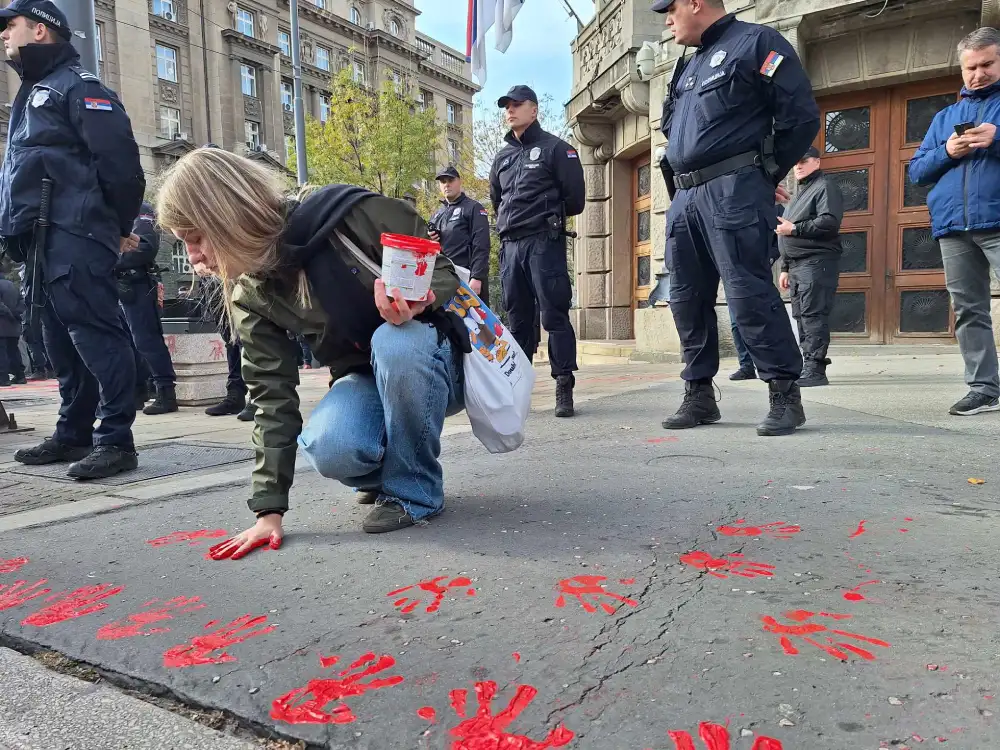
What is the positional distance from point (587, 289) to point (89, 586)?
10.4m

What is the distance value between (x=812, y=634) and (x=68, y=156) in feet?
11.0

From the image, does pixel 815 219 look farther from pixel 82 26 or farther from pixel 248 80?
pixel 248 80

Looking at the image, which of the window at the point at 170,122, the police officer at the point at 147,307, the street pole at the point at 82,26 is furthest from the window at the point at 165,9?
the street pole at the point at 82,26

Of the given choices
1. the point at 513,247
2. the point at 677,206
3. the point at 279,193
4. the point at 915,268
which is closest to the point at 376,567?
the point at 279,193

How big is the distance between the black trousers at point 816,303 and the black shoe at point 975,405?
1.61 m

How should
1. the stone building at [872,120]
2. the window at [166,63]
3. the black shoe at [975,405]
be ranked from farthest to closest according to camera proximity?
1. the window at [166,63]
2. the stone building at [872,120]
3. the black shoe at [975,405]

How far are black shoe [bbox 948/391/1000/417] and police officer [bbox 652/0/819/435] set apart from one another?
960 millimetres

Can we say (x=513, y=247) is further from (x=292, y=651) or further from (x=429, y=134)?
(x=429, y=134)

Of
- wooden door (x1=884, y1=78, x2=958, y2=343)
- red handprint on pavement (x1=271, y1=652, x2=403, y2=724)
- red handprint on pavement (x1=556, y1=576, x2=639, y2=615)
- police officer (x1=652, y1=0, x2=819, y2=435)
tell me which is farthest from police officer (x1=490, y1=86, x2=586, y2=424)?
wooden door (x1=884, y1=78, x2=958, y2=343)

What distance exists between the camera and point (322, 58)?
133 feet

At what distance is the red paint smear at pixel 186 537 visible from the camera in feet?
7.14

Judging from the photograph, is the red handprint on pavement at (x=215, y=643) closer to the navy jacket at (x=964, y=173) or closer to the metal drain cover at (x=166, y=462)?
the metal drain cover at (x=166, y=462)

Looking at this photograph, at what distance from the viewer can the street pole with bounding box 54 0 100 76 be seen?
4656 millimetres

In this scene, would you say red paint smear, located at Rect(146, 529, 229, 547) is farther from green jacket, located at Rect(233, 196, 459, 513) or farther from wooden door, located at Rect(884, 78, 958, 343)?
wooden door, located at Rect(884, 78, 958, 343)
